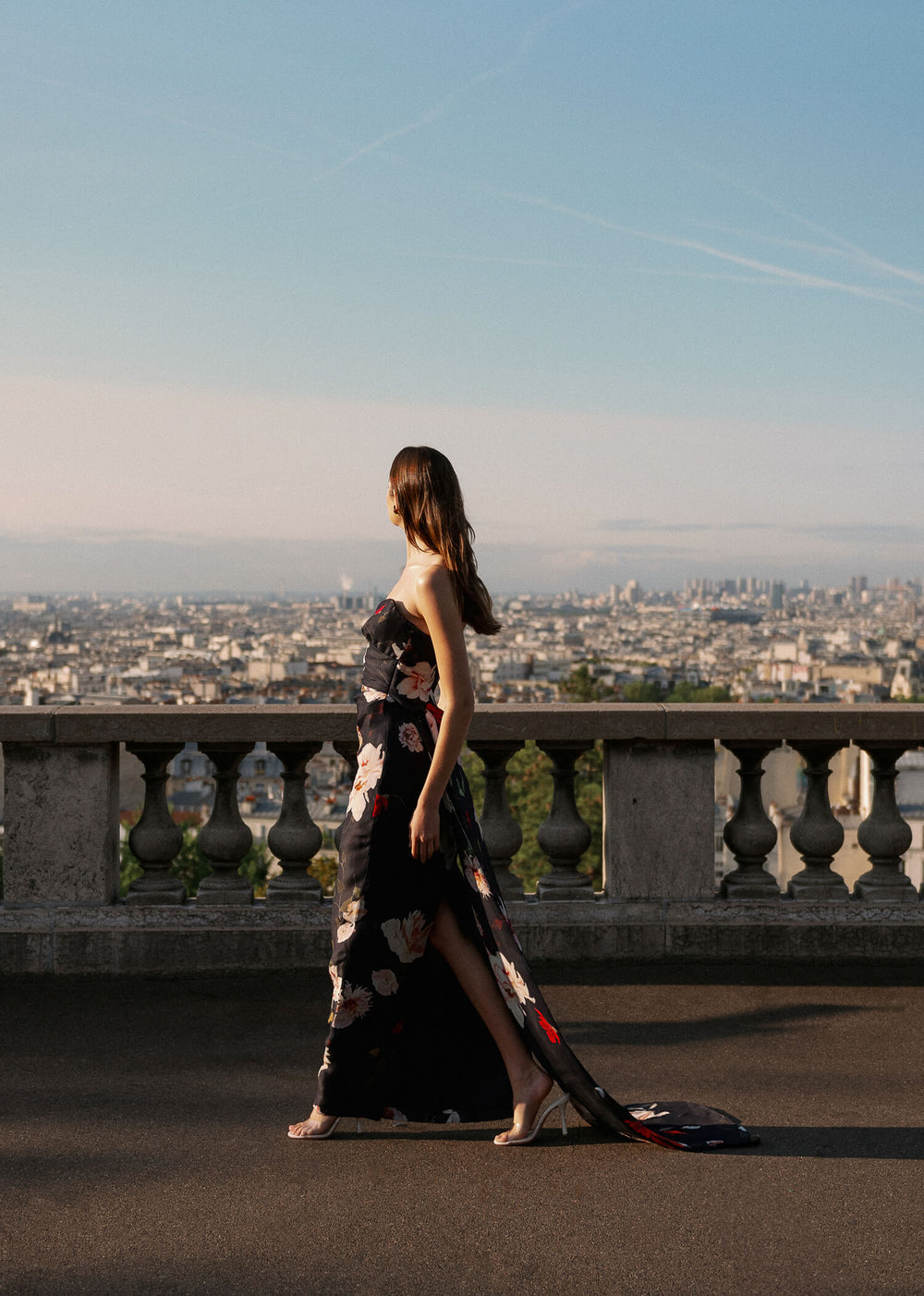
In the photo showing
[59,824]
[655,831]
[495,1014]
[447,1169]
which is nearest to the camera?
[447,1169]

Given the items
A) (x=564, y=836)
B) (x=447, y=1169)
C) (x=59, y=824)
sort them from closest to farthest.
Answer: (x=447, y=1169), (x=59, y=824), (x=564, y=836)

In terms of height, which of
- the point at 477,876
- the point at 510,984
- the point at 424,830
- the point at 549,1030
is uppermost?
the point at 424,830

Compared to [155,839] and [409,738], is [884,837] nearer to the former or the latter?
[409,738]

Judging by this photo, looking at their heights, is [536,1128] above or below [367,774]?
below

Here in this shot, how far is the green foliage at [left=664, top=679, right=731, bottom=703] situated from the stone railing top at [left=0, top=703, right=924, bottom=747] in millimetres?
80802

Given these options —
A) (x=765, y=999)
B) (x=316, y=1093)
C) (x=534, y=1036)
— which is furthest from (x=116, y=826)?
(x=765, y=999)

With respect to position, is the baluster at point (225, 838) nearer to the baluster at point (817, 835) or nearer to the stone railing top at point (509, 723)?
the stone railing top at point (509, 723)

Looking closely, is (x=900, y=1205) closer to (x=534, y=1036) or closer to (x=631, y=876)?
(x=534, y=1036)

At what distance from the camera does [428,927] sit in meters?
3.31

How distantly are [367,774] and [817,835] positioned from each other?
2417 mm

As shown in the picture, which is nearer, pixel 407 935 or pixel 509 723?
pixel 407 935

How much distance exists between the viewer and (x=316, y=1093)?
3.33 meters

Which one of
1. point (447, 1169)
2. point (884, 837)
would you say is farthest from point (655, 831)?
point (447, 1169)

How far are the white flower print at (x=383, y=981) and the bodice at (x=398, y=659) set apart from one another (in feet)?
2.25
